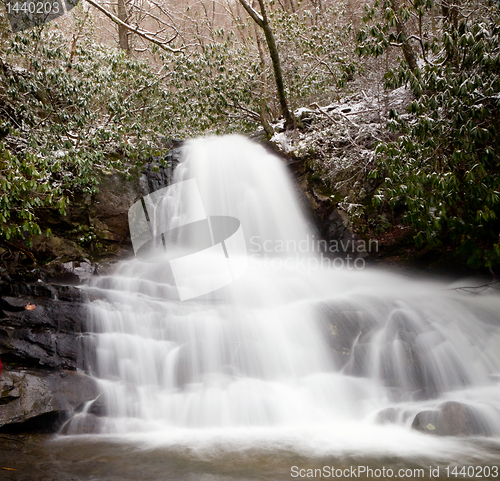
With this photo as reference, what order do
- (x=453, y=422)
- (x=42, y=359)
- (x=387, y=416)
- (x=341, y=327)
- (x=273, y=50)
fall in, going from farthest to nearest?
(x=273, y=50) < (x=341, y=327) < (x=42, y=359) < (x=387, y=416) < (x=453, y=422)

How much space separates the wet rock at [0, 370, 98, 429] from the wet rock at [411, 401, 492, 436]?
3.98 metres

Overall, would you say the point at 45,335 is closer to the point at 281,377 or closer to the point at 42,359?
the point at 42,359

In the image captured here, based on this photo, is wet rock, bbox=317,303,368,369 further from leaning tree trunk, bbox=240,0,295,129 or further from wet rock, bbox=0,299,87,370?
leaning tree trunk, bbox=240,0,295,129

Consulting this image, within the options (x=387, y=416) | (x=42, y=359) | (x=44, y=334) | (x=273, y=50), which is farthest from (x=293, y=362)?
(x=273, y=50)

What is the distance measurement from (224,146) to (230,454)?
883 centimetres

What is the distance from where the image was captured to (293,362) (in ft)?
17.7

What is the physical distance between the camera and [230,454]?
12.0 feet

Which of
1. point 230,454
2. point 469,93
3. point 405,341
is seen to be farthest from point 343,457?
point 469,93

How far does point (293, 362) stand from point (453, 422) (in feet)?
6.93

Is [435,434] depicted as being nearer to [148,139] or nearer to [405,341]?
[405,341]

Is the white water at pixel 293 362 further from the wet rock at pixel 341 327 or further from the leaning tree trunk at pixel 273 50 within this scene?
the leaning tree trunk at pixel 273 50

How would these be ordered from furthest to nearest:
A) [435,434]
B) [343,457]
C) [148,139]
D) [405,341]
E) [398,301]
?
[148,139] → [398,301] → [405,341] → [435,434] → [343,457]

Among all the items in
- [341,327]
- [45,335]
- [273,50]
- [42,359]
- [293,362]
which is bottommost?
[293,362]

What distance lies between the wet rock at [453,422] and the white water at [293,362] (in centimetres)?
9
